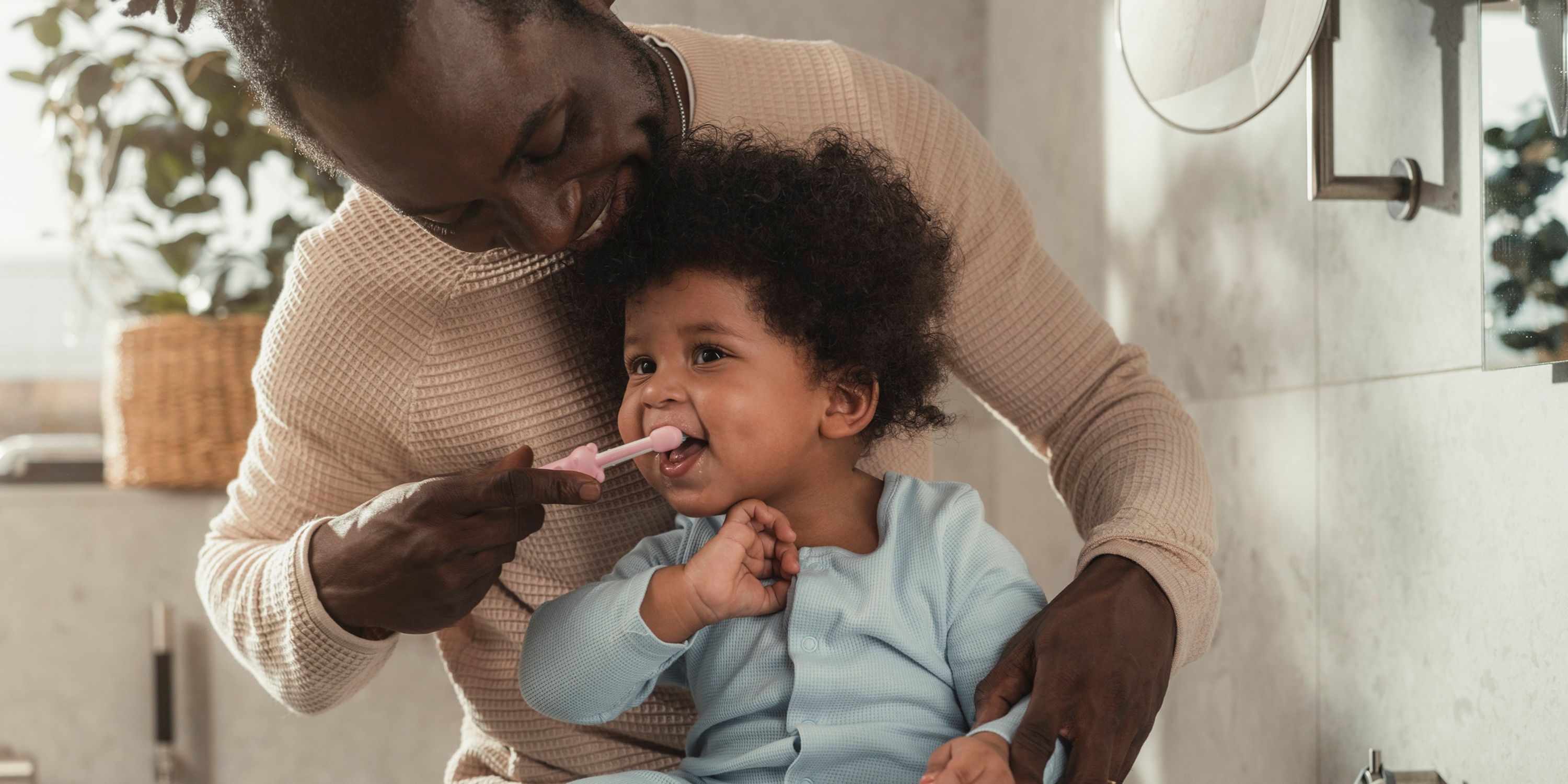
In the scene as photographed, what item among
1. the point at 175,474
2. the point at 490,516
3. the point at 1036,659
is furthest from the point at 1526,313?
the point at 175,474

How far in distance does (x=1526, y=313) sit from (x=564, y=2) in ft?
2.13

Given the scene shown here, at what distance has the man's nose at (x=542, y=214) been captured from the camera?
2.69 ft

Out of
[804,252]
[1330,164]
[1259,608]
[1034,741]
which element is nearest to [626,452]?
[804,252]

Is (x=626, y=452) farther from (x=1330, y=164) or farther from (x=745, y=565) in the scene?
(x=1330, y=164)

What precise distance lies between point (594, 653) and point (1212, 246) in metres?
0.86

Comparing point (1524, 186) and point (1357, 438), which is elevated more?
point (1524, 186)

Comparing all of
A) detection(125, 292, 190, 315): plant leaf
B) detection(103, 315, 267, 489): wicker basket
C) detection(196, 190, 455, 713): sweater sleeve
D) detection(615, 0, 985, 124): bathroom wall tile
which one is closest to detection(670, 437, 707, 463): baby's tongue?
detection(196, 190, 455, 713): sweater sleeve

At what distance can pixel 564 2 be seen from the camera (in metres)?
0.84

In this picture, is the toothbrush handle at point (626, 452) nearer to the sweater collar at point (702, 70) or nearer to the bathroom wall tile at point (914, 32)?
the sweater collar at point (702, 70)

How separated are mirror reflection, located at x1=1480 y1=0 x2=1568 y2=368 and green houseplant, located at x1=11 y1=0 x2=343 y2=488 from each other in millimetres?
1684

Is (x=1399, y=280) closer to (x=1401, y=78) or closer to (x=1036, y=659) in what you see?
(x=1401, y=78)

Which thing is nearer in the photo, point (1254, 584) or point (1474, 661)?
point (1474, 661)

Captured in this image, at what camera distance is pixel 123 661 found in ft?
6.86

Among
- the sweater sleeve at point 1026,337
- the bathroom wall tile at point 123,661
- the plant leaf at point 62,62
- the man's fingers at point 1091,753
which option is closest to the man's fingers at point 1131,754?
the man's fingers at point 1091,753
